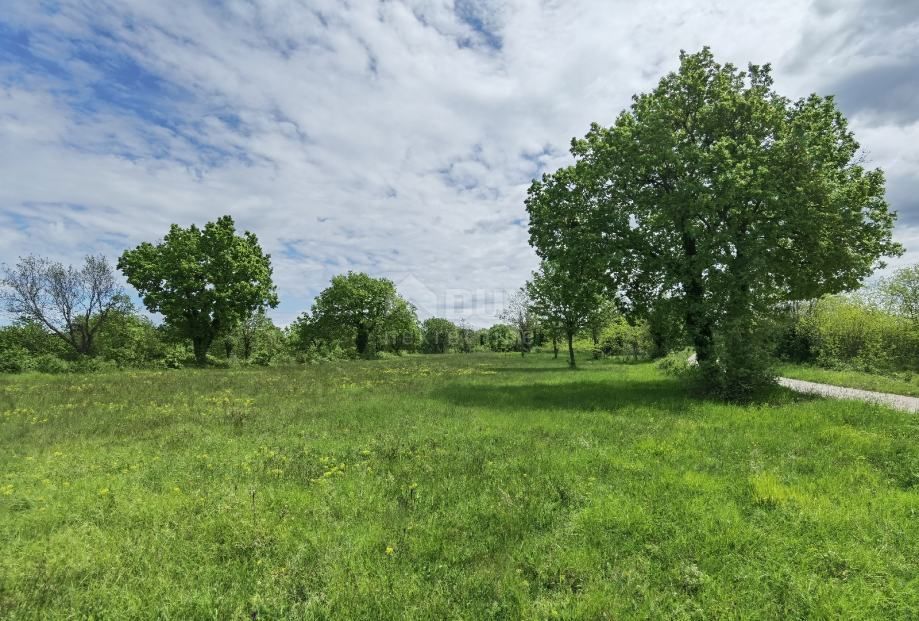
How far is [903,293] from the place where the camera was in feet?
97.0

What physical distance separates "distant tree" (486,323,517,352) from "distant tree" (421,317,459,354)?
A: 10600 mm

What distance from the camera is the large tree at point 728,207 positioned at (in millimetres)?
15594

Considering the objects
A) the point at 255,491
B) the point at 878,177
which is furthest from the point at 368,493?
the point at 878,177

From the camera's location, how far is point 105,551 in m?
5.33

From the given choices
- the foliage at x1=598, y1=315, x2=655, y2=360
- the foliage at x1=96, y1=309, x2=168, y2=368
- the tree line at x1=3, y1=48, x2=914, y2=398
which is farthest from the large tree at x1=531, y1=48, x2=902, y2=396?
the foliage at x1=96, y1=309, x2=168, y2=368

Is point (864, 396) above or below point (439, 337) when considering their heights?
below

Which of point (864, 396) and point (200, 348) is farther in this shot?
point (200, 348)

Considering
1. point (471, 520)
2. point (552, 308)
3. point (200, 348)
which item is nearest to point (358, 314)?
point (200, 348)

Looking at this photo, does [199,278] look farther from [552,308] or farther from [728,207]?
[728,207]

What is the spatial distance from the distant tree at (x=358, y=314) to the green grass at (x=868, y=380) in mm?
59791

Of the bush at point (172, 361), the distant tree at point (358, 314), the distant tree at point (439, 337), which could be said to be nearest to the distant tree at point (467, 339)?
the distant tree at point (439, 337)

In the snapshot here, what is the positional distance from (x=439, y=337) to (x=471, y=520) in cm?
11776

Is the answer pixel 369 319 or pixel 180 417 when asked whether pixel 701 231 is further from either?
pixel 369 319

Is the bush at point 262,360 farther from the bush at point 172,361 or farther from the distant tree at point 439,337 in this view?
the distant tree at point 439,337
